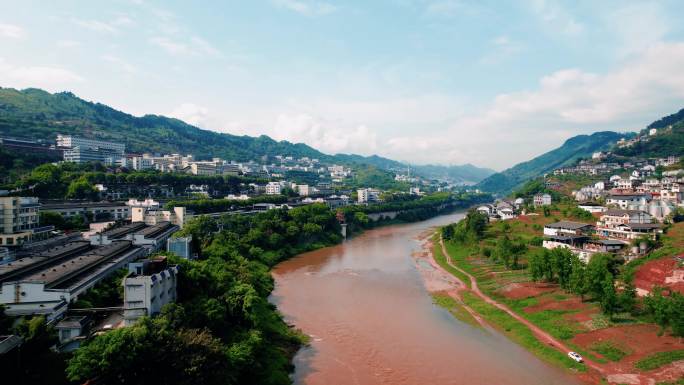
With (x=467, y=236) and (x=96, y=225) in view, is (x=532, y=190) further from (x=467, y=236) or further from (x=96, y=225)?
(x=96, y=225)

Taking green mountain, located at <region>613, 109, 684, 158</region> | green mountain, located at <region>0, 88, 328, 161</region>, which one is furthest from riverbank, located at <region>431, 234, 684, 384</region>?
green mountain, located at <region>0, 88, 328, 161</region>

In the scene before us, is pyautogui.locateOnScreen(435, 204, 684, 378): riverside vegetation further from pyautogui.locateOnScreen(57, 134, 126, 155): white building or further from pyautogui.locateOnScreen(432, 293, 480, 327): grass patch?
pyautogui.locateOnScreen(57, 134, 126, 155): white building

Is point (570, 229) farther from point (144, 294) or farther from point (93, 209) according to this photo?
point (93, 209)

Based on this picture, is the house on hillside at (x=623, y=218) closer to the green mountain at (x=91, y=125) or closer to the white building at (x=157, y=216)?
the white building at (x=157, y=216)

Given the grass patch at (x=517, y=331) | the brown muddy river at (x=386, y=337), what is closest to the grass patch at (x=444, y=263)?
the brown muddy river at (x=386, y=337)

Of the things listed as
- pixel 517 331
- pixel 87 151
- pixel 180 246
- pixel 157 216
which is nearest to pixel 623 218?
pixel 517 331

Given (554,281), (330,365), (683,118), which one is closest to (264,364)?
(330,365)
